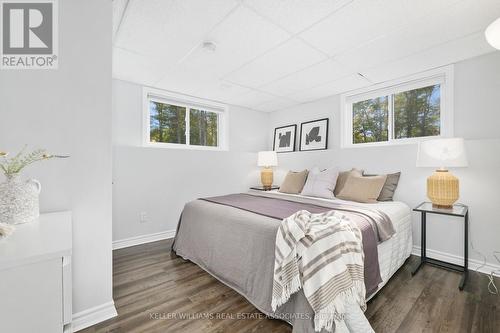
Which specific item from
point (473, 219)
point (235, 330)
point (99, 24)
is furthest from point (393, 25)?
point (235, 330)

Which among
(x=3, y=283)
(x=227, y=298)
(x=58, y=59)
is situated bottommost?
(x=227, y=298)

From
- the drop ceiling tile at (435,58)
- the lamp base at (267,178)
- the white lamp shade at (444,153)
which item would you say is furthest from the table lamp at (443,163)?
the lamp base at (267,178)

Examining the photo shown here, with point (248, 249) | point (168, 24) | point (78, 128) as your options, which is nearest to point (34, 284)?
point (78, 128)

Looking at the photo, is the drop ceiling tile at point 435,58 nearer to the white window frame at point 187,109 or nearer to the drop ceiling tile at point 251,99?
the drop ceiling tile at point 251,99

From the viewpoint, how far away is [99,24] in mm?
1504

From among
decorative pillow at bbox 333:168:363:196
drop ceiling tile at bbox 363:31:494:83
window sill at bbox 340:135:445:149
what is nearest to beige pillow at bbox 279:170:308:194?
decorative pillow at bbox 333:168:363:196

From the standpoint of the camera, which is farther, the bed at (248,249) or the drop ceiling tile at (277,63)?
the drop ceiling tile at (277,63)

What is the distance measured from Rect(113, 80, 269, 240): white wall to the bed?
79cm

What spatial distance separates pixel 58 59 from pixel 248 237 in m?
1.79

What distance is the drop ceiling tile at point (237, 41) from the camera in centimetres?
179

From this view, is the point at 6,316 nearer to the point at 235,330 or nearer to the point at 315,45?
the point at 235,330

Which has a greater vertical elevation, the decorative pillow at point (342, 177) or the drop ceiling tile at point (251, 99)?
the drop ceiling tile at point (251, 99)

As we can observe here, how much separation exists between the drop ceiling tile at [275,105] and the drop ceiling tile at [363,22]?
1788mm

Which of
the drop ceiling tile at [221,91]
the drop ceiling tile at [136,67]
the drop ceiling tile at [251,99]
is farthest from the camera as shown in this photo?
the drop ceiling tile at [251,99]
